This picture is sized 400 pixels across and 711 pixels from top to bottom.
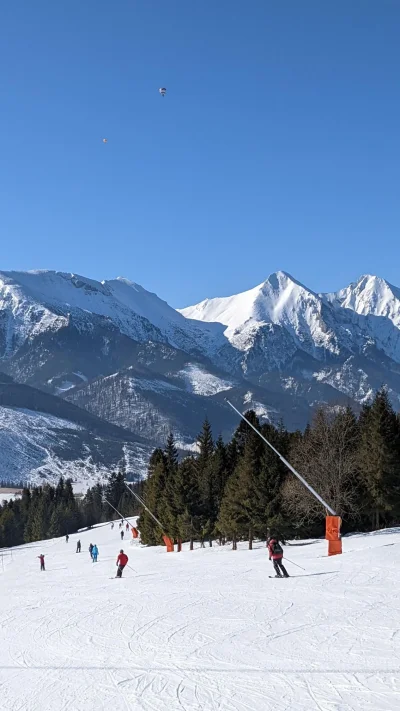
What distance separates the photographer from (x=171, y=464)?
75.8 metres

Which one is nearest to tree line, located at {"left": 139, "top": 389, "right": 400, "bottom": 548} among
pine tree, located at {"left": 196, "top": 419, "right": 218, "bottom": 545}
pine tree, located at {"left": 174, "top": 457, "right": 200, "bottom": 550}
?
pine tree, located at {"left": 174, "top": 457, "right": 200, "bottom": 550}

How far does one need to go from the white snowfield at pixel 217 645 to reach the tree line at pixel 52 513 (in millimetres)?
118480

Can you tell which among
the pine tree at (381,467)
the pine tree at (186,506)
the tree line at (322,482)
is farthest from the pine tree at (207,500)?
the pine tree at (381,467)

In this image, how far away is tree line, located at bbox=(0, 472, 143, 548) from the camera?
150m

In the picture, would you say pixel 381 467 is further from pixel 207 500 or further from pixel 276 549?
pixel 276 549

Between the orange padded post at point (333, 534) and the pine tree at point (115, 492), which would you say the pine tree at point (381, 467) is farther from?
the pine tree at point (115, 492)

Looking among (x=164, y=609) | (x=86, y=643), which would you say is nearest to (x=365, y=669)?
(x=86, y=643)

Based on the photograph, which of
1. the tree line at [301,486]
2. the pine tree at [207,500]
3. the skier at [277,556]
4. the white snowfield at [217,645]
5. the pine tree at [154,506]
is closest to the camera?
the white snowfield at [217,645]

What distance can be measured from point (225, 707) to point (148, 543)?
202 feet

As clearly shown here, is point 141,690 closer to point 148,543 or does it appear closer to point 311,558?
point 311,558

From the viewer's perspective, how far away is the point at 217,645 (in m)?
15.6

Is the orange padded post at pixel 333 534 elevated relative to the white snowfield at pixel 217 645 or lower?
elevated

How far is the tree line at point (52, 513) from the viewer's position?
14950 cm

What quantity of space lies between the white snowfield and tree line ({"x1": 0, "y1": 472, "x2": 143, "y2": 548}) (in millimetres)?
118480
